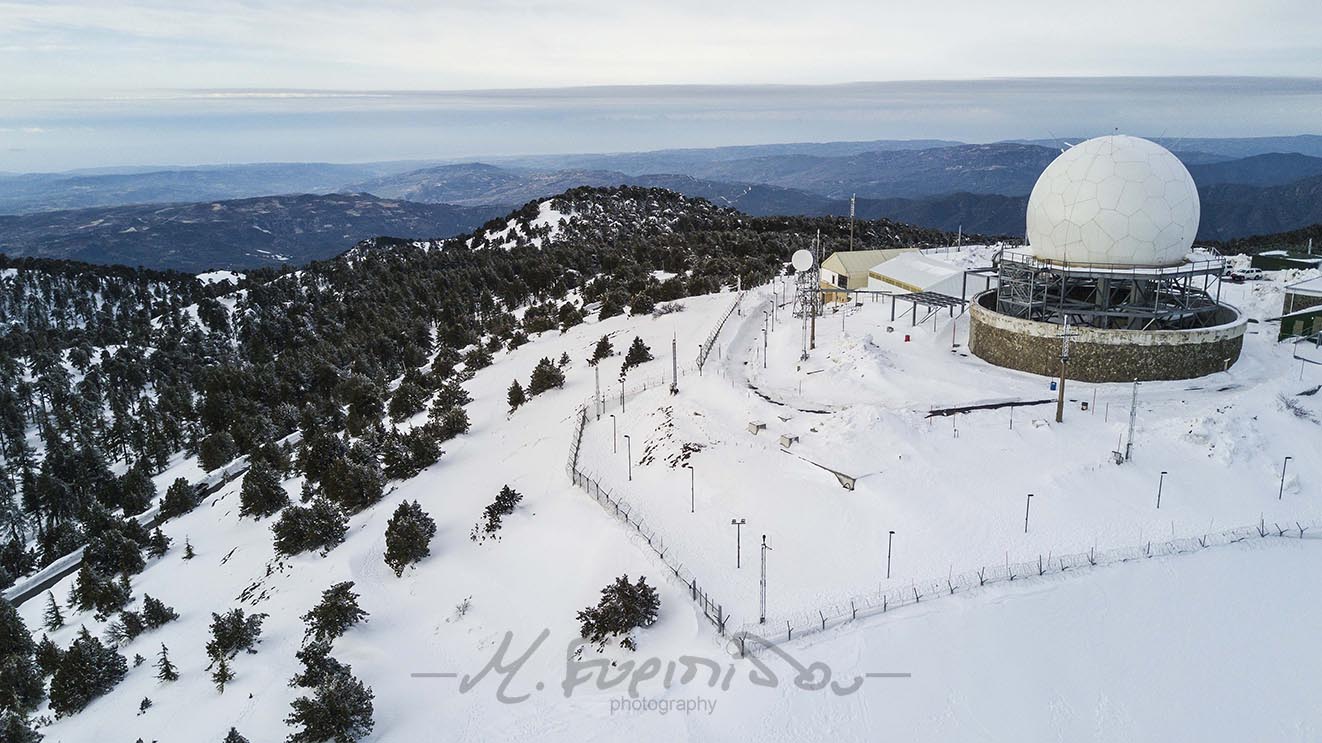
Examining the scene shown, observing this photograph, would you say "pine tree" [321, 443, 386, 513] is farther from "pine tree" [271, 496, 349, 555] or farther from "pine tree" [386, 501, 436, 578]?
"pine tree" [386, 501, 436, 578]

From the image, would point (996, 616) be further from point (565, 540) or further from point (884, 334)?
point (884, 334)

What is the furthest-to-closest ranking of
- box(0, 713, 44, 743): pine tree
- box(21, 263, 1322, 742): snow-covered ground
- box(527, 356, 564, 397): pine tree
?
box(527, 356, 564, 397): pine tree, box(0, 713, 44, 743): pine tree, box(21, 263, 1322, 742): snow-covered ground

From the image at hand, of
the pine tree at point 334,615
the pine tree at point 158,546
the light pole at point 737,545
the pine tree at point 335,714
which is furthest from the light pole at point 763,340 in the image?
the pine tree at point 158,546

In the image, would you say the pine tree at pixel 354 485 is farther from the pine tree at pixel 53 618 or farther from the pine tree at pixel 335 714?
the pine tree at pixel 335 714

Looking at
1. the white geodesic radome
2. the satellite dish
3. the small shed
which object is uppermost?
the white geodesic radome

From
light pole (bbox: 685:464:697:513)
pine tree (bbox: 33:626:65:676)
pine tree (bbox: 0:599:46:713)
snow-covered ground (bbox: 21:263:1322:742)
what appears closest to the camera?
snow-covered ground (bbox: 21:263:1322:742)

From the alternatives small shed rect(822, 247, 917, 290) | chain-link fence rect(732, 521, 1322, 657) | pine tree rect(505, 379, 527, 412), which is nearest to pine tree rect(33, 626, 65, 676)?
pine tree rect(505, 379, 527, 412)
